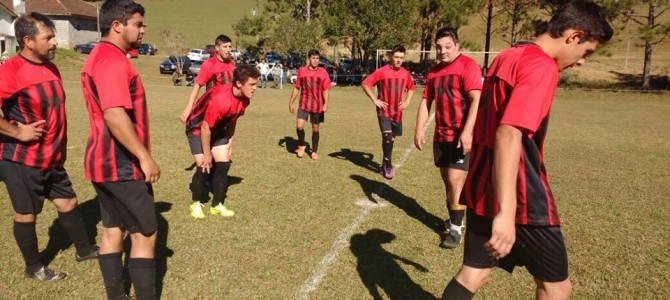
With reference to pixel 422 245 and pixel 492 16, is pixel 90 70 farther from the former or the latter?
pixel 492 16

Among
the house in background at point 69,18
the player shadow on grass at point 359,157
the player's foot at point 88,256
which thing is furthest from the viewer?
the house in background at point 69,18

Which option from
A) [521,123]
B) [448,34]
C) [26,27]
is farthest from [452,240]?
[26,27]

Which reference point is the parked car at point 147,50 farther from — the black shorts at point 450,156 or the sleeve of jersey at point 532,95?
the sleeve of jersey at point 532,95

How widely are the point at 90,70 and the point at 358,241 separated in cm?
309

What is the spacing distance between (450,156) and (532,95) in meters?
3.08

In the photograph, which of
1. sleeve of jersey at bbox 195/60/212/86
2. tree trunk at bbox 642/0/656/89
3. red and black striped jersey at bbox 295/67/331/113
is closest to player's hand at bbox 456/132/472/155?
sleeve of jersey at bbox 195/60/212/86

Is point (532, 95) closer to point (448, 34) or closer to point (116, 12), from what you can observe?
point (116, 12)

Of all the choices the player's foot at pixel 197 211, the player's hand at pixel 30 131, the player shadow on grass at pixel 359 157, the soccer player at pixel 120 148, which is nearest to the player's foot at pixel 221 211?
the player's foot at pixel 197 211

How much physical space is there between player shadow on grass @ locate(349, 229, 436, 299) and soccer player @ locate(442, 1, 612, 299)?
4.26 ft

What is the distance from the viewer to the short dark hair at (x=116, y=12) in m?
2.90

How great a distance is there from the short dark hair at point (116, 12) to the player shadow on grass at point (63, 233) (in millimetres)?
2580

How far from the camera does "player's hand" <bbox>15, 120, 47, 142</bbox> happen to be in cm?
375

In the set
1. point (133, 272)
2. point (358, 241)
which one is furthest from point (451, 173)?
point (133, 272)

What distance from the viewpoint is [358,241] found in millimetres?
5031
